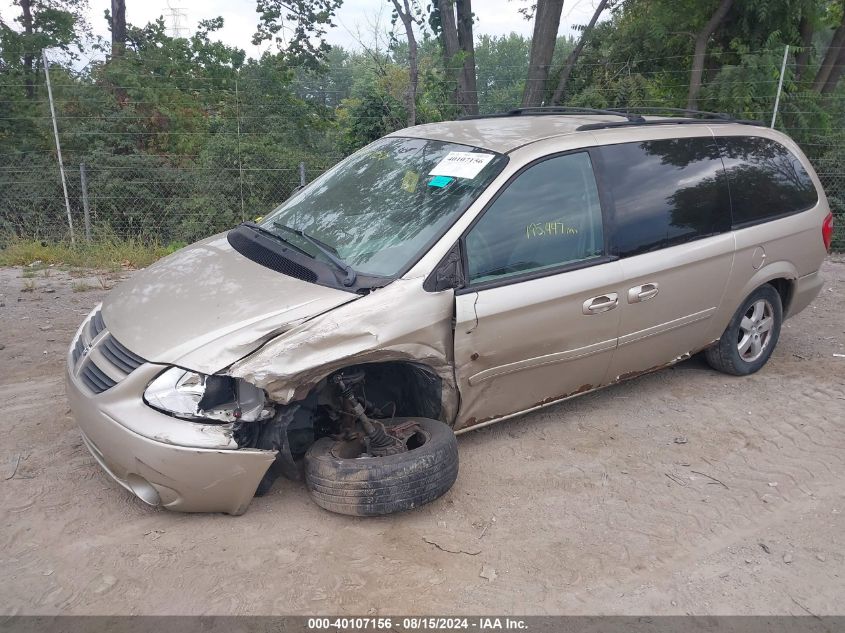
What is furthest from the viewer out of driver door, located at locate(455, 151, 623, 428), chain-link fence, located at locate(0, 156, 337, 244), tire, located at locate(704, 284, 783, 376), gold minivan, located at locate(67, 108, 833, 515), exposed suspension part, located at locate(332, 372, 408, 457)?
chain-link fence, located at locate(0, 156, 337, 244)

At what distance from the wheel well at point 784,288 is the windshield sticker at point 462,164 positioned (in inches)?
103

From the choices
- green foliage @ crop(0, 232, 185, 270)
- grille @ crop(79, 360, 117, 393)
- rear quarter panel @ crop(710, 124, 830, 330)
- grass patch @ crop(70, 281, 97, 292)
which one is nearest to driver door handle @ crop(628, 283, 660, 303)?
rear quarter panel @ crop(710, 124, 830, 330)

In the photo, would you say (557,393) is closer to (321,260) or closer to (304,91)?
(321,260)

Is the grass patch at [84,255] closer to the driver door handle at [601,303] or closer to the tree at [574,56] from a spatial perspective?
the driver door handle at [601,303]

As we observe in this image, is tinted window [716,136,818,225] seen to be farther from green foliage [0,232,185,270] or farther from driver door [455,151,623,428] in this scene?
green foliage [0,232,185,270]

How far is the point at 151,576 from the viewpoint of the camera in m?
2.93

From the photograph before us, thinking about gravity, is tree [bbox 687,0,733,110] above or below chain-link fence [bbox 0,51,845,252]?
above

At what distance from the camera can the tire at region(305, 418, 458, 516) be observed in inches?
126

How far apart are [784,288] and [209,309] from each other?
4.23 metres

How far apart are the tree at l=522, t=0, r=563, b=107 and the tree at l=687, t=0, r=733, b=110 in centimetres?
235

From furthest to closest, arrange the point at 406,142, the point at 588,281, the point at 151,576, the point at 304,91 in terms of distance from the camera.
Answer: the point at 304,91 → the point at 406,142 → the point at 588,281 → the point at 151,576

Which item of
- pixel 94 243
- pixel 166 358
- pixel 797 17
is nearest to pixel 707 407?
pixel 166 358

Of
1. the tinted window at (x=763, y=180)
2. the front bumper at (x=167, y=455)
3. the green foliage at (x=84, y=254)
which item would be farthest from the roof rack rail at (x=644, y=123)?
the green foliage at (x=84, y=254)

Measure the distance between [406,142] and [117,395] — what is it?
2.40 meters
